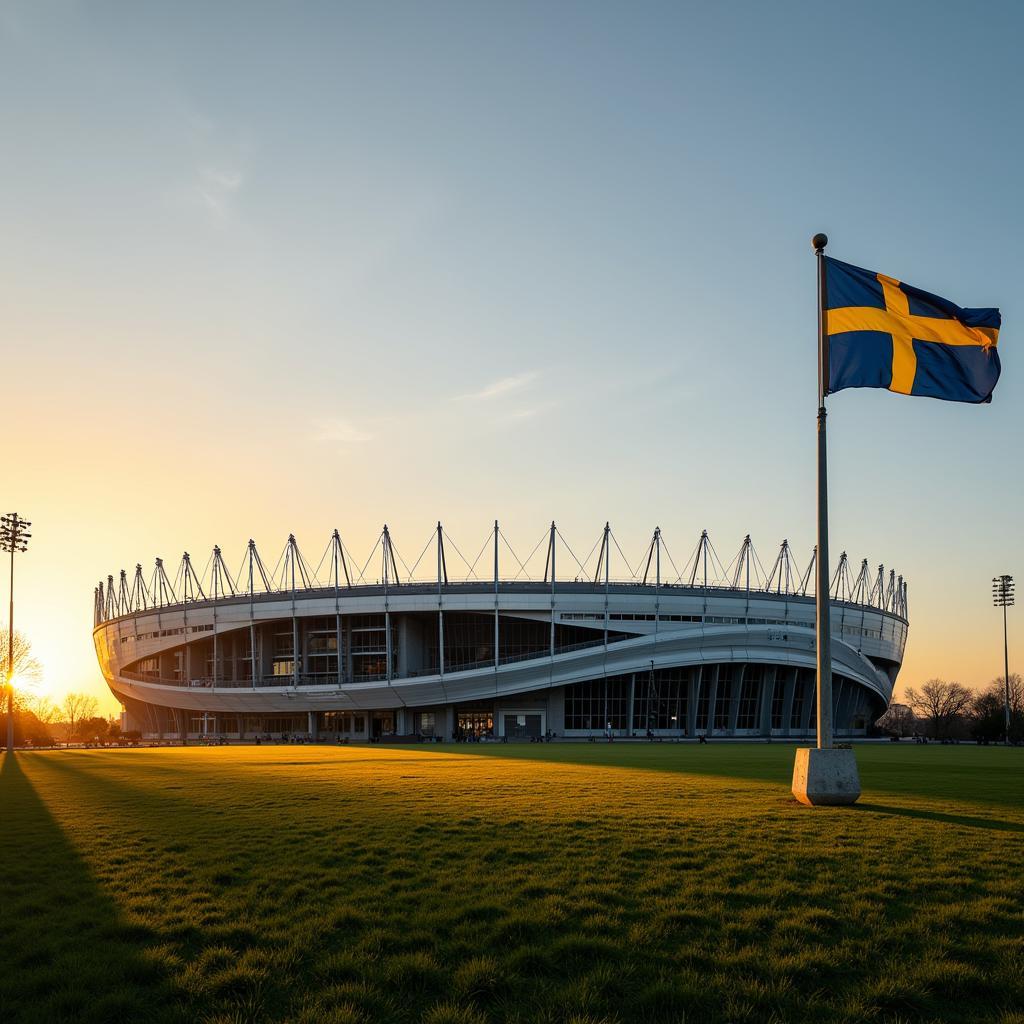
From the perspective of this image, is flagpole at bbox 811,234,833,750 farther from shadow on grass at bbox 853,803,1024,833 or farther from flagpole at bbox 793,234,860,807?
shadow on grass at bbox 853,803,1024,833

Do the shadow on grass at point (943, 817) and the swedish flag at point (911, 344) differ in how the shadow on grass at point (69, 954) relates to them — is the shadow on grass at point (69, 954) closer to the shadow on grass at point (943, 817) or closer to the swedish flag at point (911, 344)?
the shadow on grass at point (943, 817)

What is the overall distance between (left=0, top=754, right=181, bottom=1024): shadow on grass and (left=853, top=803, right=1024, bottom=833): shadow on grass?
1502 cm

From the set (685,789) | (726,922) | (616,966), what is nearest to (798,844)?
(726,922)

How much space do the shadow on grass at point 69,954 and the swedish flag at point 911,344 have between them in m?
19.3

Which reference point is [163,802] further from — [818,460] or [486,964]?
[818,460]

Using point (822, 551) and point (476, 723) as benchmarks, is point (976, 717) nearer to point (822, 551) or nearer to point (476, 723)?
point (476, 723)

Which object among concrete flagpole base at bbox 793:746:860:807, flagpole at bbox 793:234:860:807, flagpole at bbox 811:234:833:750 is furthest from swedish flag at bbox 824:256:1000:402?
concrete flagpole base at bbox 793:746:860:807

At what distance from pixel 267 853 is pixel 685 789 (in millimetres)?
14041

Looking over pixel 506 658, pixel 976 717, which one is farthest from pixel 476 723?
pixel 976 717

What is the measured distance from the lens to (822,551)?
21391mm

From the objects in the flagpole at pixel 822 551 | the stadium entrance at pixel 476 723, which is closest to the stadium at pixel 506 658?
the stadium entrance at pixel 476 723

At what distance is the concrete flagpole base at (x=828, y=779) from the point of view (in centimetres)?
1991

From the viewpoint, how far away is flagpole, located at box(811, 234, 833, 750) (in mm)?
20828

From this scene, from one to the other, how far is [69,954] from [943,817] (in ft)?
54.2
